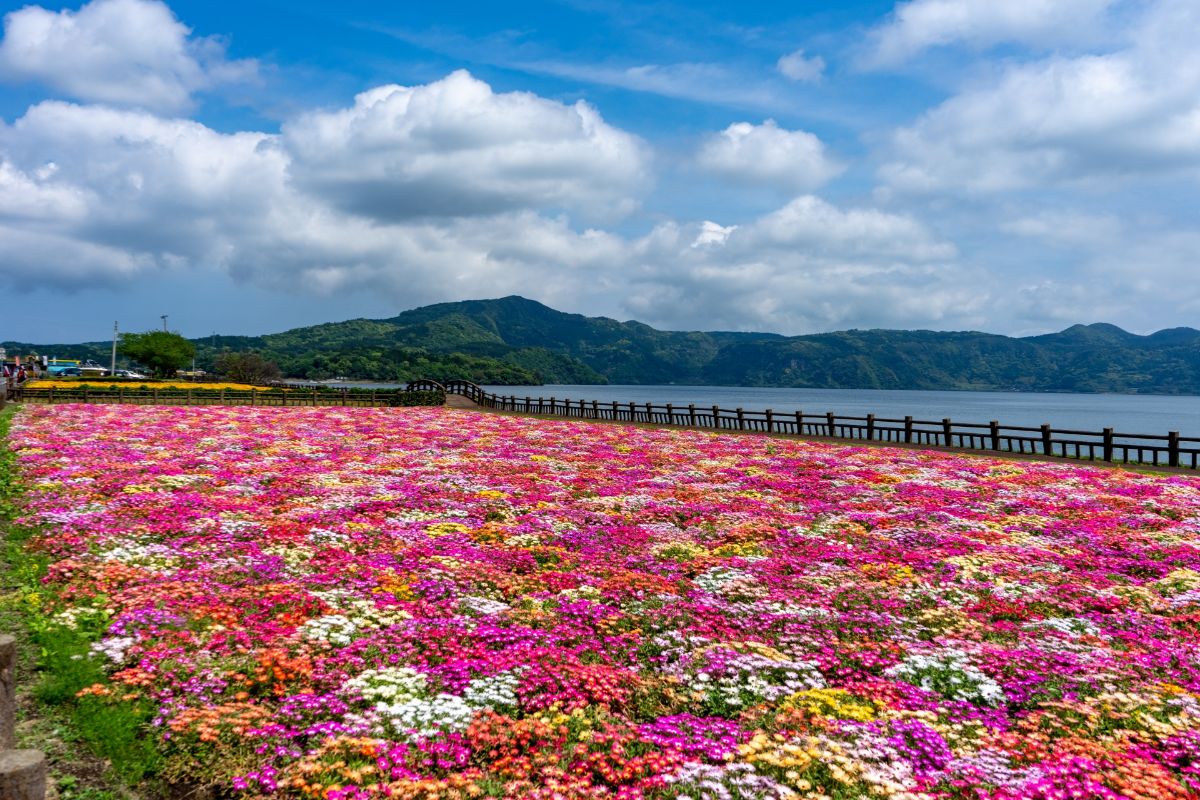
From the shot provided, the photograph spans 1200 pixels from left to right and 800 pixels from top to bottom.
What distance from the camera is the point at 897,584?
13273 mm

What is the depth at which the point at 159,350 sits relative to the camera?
156m

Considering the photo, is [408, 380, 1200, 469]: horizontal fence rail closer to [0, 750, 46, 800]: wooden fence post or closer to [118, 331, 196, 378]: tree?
[0, 750, 46, 800]: wooden fence post

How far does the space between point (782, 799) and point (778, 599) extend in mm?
6015

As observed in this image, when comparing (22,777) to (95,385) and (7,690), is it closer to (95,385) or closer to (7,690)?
(7,690)

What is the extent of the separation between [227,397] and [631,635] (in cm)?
6682

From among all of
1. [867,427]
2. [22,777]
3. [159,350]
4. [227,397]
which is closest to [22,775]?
[22,777]

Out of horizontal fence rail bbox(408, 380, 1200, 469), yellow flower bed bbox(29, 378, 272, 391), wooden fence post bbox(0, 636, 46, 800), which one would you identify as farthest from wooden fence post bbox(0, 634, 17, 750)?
yellow flower bed bbox(29, 378, 272, 391)

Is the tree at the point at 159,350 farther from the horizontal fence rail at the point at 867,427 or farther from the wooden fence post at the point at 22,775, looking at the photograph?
the wooden fence post at the point at 22,775

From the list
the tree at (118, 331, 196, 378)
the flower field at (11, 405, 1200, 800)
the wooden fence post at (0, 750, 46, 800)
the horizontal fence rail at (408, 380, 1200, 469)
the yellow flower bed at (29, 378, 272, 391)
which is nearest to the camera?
the wooden fence post at (0, 750, 46, 800)

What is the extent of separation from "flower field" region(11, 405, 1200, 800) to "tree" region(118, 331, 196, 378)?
156 metres

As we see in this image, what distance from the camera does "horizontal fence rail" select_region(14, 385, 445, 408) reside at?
201 ft

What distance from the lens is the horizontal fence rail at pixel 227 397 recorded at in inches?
2414

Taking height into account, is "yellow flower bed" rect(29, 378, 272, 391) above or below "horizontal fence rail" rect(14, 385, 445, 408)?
above

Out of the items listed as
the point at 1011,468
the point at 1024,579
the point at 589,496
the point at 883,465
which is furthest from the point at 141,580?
the point at 1011,468
